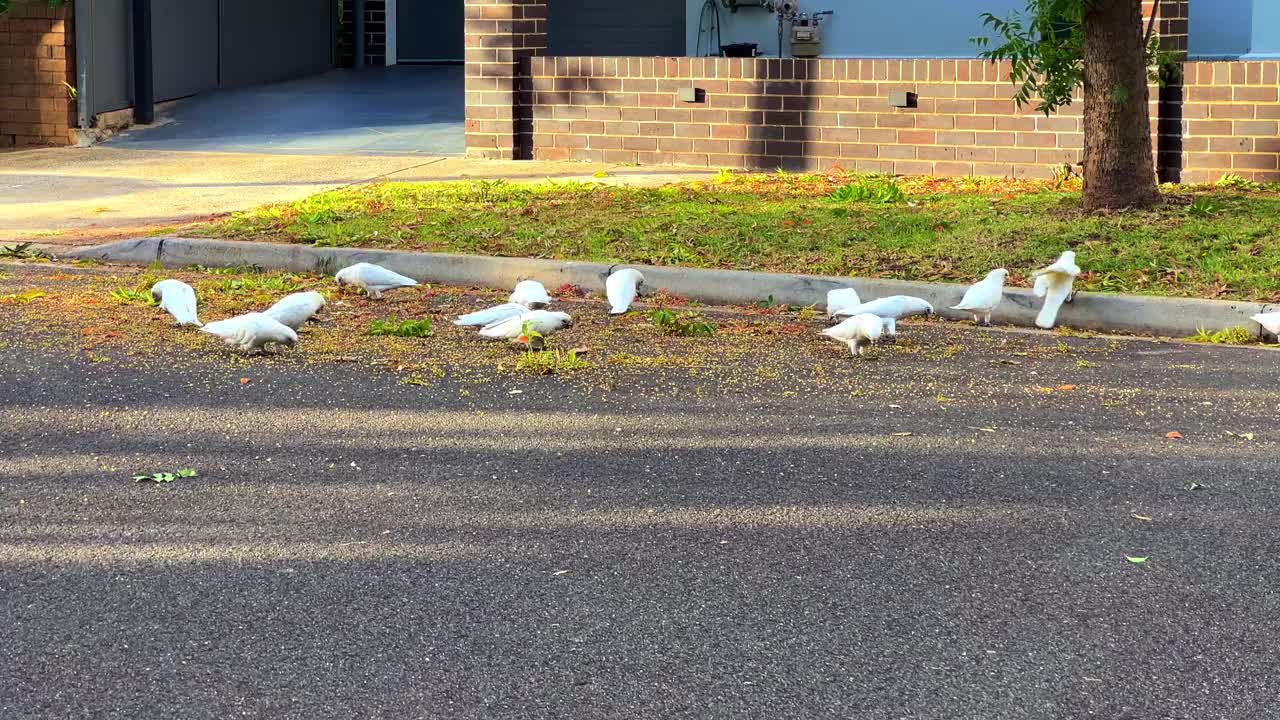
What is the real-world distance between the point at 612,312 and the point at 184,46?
10224 mm

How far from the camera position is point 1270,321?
7234 millimetres

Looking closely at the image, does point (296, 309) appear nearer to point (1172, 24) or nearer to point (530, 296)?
point (530, 296)

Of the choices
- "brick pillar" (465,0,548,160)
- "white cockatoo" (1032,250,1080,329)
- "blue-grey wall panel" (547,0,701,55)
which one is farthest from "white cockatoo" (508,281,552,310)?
"blue-grey wall panel" (547,0,701,55)

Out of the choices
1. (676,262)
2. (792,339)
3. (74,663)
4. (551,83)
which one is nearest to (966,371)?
(792,339)

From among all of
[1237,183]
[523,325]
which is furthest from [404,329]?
[1237,183]

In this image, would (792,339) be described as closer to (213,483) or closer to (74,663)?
(213,483)

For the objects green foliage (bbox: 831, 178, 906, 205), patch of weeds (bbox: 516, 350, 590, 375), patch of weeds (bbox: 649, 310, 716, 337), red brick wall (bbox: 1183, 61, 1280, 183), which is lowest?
patch of weeds (bbox: 516, 350, 590, 375)

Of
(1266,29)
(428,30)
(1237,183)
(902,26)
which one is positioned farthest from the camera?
(428,30)

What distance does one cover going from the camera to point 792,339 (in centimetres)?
729

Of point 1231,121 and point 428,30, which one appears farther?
point 428,30

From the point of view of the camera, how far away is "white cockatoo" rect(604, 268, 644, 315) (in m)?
7.83

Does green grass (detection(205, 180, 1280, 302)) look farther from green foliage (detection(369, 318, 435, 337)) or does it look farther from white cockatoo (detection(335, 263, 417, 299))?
green foliage (detection(369, 318, 435, 337))

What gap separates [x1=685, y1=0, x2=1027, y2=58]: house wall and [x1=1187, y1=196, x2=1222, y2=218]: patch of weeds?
6518mm

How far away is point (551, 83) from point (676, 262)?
517 cm
